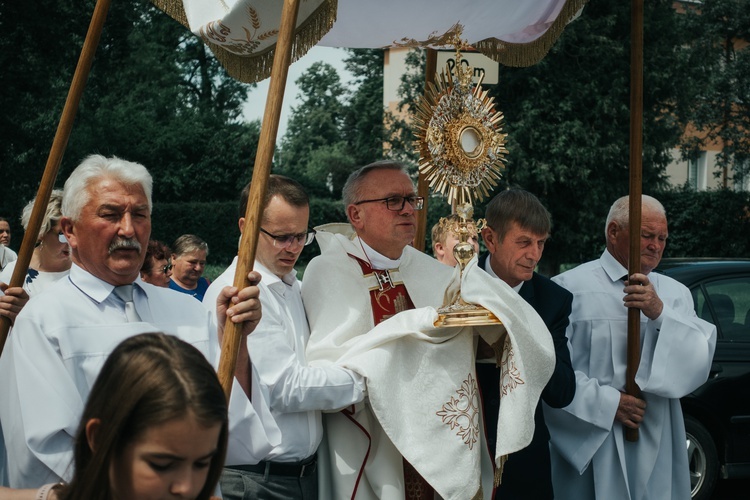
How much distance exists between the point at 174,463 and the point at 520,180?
A: 62.6ft

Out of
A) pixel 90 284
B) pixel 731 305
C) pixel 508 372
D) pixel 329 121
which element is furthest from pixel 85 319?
pixel 329 121

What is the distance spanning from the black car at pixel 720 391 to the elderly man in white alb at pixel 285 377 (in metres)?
4.12

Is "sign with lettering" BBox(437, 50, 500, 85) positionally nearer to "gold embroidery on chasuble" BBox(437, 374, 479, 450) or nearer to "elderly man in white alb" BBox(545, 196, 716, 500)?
"elderly man in white alb" BBox(545, 196, 716, 500)

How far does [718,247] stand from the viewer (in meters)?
26.9

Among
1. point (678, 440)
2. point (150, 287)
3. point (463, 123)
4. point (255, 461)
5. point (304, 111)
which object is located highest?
point (304, 111)

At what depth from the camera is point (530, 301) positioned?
13.7 feet

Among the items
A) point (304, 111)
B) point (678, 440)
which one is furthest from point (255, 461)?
point (304, 111)

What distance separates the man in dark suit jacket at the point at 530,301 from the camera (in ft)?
13.0

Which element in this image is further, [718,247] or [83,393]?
[718,247]

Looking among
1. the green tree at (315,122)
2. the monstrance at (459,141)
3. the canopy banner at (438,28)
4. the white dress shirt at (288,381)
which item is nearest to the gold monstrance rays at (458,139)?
the monstrance at (459,141)

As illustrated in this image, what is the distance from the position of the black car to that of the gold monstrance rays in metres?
3.65

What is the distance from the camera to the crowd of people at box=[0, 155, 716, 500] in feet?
6.41

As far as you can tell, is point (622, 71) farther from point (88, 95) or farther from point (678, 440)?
point (678, 440)

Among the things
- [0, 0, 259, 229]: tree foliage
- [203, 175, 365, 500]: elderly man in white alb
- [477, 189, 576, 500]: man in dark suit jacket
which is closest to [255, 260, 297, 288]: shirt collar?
[203, 175, 365, 500]: elderly man in white alb
